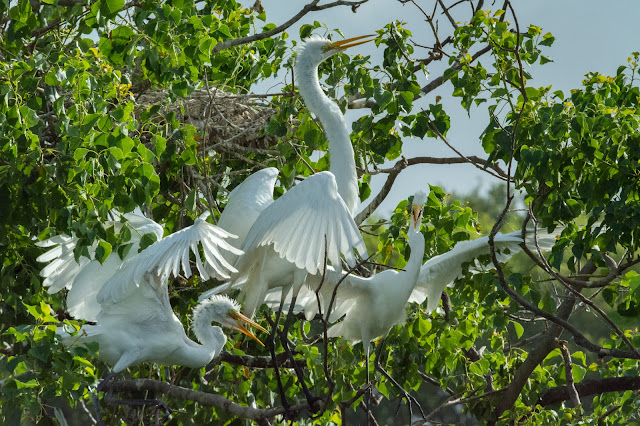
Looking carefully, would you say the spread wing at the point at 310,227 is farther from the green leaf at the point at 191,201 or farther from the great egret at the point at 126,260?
the green leaf at the point at 191,201

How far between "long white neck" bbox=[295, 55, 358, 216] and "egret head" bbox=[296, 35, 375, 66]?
8 cm

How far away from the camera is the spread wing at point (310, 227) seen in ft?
Result: 10.0

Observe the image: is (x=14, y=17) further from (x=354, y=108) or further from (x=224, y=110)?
(x=354, y=108)

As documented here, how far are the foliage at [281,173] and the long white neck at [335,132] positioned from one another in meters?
0.10

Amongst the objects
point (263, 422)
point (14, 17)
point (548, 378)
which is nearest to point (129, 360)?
point (263, 422)

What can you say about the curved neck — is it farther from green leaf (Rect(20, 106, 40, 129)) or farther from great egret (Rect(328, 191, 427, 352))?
green leaf (Rect(20, 106, 40, 129))

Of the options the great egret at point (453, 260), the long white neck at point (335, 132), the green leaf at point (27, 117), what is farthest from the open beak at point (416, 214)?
the green leaf at point (27, 117)

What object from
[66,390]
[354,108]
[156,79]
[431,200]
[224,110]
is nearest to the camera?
[66,390]

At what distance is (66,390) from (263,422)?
1027 mm

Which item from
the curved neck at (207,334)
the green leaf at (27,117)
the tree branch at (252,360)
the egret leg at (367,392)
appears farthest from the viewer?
the tree branch at (252,360)

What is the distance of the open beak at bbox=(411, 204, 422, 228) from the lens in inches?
144

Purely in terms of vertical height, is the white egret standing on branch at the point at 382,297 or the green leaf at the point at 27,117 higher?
the white egret standing on branch at the point at 382,297

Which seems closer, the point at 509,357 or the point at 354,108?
the point at 509,357

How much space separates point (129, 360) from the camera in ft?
11.3
